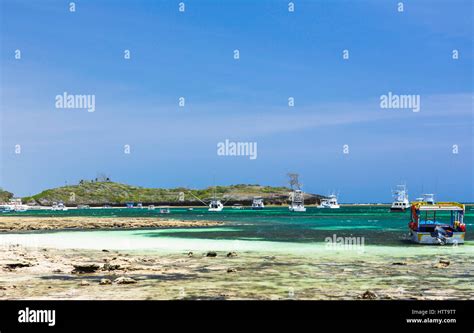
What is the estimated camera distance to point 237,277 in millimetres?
29266

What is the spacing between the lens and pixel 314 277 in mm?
29797

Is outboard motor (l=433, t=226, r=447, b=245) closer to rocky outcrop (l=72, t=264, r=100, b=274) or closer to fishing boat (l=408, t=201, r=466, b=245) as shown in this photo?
fishing boat (l=408, t=201, r=466, b=245)

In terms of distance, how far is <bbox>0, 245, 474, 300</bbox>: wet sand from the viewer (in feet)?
79.7

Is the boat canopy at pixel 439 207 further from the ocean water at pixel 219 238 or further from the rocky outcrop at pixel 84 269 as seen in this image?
the rocky outcrop at pixel 84 269

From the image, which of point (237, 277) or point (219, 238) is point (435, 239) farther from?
point (237, 277)

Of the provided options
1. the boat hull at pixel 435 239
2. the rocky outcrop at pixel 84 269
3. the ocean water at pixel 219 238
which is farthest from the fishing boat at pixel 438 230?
the rocky outcrop at pixel 84 269

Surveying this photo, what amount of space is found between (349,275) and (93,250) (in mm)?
22810

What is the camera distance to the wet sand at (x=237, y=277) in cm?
2428

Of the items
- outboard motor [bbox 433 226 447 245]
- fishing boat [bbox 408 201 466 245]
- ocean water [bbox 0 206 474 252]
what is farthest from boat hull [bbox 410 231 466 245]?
ocean water [bbox 0 206 474 252]

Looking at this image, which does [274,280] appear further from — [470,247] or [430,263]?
[470,247]

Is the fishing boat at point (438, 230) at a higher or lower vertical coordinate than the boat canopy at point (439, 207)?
lower

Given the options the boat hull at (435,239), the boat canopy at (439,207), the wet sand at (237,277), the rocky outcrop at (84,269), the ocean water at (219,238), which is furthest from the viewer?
the ocean water at (219,238)

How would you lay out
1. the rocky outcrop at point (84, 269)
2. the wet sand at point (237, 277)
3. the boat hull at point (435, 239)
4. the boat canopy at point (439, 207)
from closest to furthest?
the wet sand at point (237, 277) < the rocky outcrop at point (84, 269) < the boat hull at point (435, 239) < the boat canopy at point (439, 207)
